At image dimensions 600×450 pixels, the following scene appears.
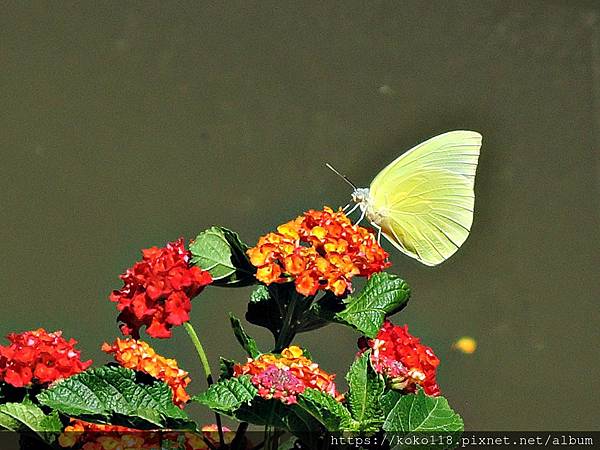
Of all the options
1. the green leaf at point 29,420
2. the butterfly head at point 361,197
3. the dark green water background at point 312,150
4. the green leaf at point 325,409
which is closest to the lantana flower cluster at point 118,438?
the green leaf at point 29,420

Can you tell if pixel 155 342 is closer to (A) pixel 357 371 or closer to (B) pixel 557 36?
(A) pixel 357 371

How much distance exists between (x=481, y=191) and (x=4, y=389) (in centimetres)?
153

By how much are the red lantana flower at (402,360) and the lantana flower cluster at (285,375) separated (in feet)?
0.17

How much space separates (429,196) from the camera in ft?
4.38

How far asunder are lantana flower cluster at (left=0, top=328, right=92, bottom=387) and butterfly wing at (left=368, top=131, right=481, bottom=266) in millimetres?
505

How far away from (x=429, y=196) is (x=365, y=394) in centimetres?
54

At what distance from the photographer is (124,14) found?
1801 millimetres

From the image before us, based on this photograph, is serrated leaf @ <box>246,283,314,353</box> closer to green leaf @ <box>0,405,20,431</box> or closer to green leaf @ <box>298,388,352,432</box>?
green leaf @ <box>298,388,352,432</box>

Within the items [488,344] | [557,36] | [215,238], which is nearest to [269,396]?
[215,238]

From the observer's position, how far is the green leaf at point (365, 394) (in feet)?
2.74

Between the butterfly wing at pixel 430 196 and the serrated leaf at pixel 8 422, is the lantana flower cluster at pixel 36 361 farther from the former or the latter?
the butterfly wing at pixel 430 196

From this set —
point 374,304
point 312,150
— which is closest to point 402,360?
point 374,304

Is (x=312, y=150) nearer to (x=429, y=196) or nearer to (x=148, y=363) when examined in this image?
(x=429, y=196)

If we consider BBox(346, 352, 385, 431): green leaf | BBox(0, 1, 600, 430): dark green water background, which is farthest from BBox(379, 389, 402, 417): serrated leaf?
BBox(0, 1, 600, 430): dark green water background
